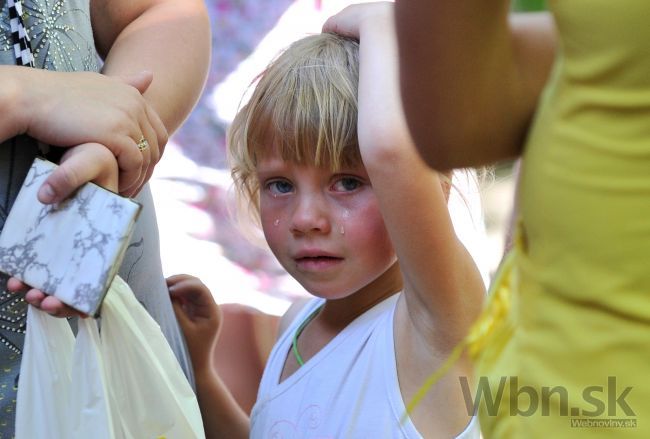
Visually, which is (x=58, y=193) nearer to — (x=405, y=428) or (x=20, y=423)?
(x=20, y=423)

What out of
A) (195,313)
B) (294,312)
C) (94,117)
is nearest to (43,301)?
(94,117)

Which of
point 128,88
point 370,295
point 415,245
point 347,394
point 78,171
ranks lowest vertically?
point 347,394

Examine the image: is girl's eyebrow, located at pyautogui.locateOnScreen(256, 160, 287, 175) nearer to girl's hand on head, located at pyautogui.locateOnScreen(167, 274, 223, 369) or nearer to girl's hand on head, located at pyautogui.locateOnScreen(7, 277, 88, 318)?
girl's hand on head, located at pyautogui.locateOnScreen(167, 274, 223, 369)

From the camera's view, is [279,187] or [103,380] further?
[279,187]

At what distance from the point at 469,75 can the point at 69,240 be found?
561 mm

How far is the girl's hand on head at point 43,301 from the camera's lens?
44.1 inches

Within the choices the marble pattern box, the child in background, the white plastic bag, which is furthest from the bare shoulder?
the marble pattern box

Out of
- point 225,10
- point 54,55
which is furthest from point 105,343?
point 225,10

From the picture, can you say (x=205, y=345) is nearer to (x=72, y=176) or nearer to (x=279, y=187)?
(x=279, y=187)

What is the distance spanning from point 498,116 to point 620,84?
0.15 m

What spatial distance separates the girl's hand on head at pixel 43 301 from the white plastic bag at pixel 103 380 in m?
0.04

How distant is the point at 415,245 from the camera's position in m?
1.41

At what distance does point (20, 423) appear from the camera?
3.95ft

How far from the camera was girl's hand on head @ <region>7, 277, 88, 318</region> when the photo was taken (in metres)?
1.12
